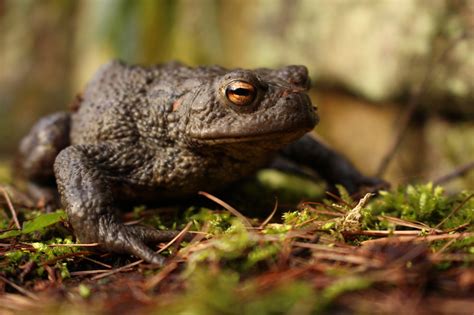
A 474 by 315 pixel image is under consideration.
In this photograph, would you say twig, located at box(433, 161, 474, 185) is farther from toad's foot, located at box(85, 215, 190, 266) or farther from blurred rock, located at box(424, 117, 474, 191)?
toad's foot, located at box(85, 215, 190, 266)

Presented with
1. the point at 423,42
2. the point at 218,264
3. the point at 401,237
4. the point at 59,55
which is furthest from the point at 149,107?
the point at 59,55

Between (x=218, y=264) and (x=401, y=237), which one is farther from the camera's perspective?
(x=401, y=237)

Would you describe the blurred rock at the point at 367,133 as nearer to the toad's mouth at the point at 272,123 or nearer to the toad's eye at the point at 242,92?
the toad's mouth at the point at 272,123

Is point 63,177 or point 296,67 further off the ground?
point 296,67

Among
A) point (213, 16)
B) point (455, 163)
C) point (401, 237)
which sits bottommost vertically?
point (455, 163)

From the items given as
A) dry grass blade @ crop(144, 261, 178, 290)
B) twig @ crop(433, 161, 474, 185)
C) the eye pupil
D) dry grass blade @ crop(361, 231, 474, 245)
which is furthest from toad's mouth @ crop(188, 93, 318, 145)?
twig @ crop(433, 161, 474, 185)

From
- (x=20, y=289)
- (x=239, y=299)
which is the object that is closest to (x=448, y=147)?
(x=239, y=299)

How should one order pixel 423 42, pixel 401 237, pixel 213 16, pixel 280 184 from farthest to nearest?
pixel 213 16 → pixel 423 42 → pixel 280 184 → pixel 401 237

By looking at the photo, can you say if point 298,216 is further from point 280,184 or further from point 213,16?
point 213,16
